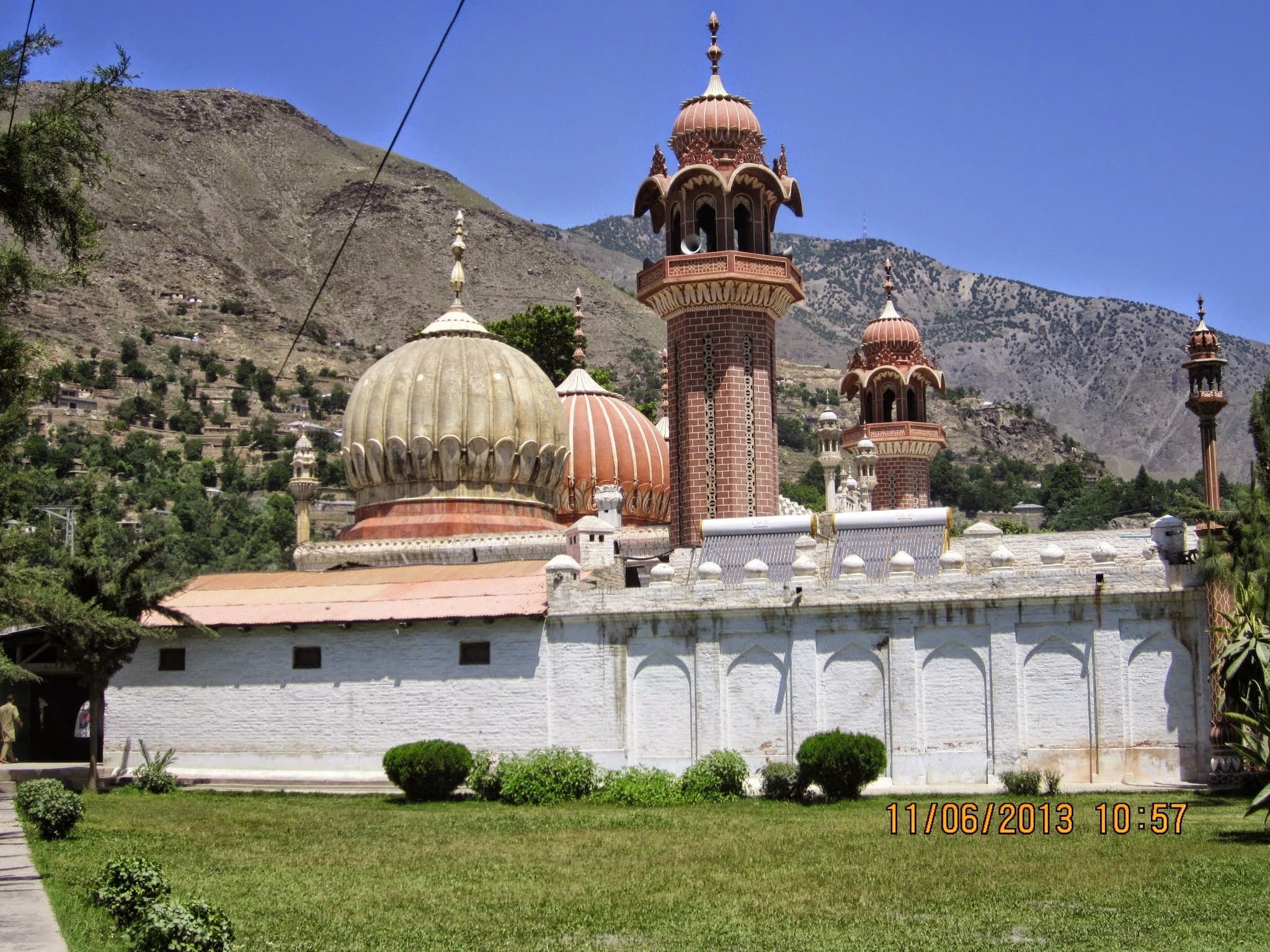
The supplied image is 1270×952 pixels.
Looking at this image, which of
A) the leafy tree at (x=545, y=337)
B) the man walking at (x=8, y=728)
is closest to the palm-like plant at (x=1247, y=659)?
the man walking at (x=8, y=728)

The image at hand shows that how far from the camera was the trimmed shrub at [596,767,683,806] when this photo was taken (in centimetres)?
2667

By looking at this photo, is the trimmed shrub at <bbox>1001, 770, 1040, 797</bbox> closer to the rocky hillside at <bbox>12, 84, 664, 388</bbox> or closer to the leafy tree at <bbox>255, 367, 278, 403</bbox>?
the leafy tree at <bbox>255, 367, 278, 403</bbox>

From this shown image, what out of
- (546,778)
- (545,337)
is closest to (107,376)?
(545,337)

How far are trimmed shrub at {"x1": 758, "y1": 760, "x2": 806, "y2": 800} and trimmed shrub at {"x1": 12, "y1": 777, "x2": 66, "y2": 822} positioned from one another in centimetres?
1096

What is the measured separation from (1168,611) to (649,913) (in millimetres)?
14194

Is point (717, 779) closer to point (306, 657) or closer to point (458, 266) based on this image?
point (306, 657)

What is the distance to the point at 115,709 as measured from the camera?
3281 cm

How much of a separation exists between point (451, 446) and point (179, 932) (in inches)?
1102

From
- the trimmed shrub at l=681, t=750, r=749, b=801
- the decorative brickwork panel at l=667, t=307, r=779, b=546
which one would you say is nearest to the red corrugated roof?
the trimmed shrub at l=681, t=750, r=749, b=801

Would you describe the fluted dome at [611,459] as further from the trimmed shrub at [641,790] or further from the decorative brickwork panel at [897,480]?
the trimmed shrub at [641,790]

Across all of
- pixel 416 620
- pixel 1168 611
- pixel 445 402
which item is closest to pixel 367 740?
pixel 416 620

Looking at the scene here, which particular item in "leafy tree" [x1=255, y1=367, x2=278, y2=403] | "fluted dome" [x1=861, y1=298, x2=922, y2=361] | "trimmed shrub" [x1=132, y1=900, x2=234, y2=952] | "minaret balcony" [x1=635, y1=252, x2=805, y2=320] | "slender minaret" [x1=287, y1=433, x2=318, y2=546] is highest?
"leafy tree" [x1=255, y1=367, x2=278, y2=403]

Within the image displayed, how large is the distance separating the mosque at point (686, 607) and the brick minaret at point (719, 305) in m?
0.07

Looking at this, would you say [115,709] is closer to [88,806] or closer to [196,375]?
[88,806]
